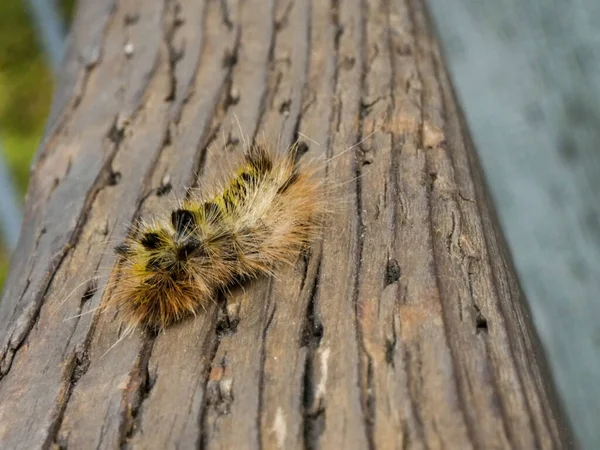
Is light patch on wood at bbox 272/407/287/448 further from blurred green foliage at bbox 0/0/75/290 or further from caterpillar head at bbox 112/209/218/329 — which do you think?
blurred green foliage at bbox 0/0/75/290

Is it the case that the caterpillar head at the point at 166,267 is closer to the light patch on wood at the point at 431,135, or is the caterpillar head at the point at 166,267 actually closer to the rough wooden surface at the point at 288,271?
the rough wooden surface at the point at 288,271

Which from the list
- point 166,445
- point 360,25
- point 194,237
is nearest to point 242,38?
point 360,25

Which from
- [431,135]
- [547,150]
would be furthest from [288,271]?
[547,150]

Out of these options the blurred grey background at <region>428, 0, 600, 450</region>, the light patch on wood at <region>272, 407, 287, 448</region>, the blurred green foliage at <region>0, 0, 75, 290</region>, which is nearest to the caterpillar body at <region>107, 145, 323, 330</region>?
the light patch on wood at <region>272, 407, 287, 448</region>

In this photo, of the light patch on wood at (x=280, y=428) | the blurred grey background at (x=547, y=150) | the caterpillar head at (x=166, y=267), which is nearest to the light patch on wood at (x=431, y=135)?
the caterpillar head at (x=166, y=267)

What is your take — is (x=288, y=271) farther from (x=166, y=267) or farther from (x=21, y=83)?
(x=21, y=83)

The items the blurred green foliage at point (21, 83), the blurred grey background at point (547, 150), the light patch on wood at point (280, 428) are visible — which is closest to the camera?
the light patch on wood at point (280, 428)
